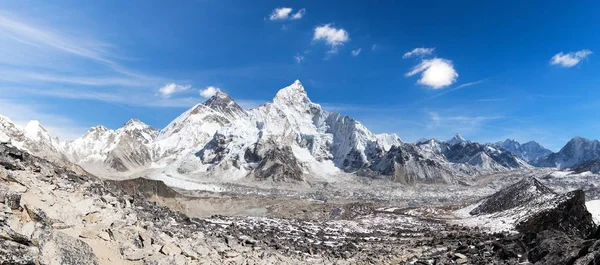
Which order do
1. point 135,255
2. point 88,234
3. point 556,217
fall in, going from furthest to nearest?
point 556,217
point 135,255
point 88,234

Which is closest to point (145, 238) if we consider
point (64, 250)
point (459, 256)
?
point (64, 250)

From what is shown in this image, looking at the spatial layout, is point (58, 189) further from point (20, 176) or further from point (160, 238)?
point (160, 238)

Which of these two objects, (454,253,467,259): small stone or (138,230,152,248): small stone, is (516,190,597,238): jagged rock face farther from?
(138,230,152,248): small stone

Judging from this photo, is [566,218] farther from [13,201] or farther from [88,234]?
[13,201]

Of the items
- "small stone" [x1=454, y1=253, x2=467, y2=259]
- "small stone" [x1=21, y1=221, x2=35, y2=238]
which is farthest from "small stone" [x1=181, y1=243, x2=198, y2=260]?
"small stone" [x1=454, y1=253, x2=467, y2=259]

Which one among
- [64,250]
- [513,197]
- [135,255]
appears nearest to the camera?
[64,250]

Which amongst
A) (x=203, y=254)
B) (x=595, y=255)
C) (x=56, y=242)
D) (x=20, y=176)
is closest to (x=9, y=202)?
(x=56, y=242)

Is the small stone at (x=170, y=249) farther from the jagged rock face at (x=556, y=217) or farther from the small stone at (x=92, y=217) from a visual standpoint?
the jagged rock face at (x=556, y=217)
